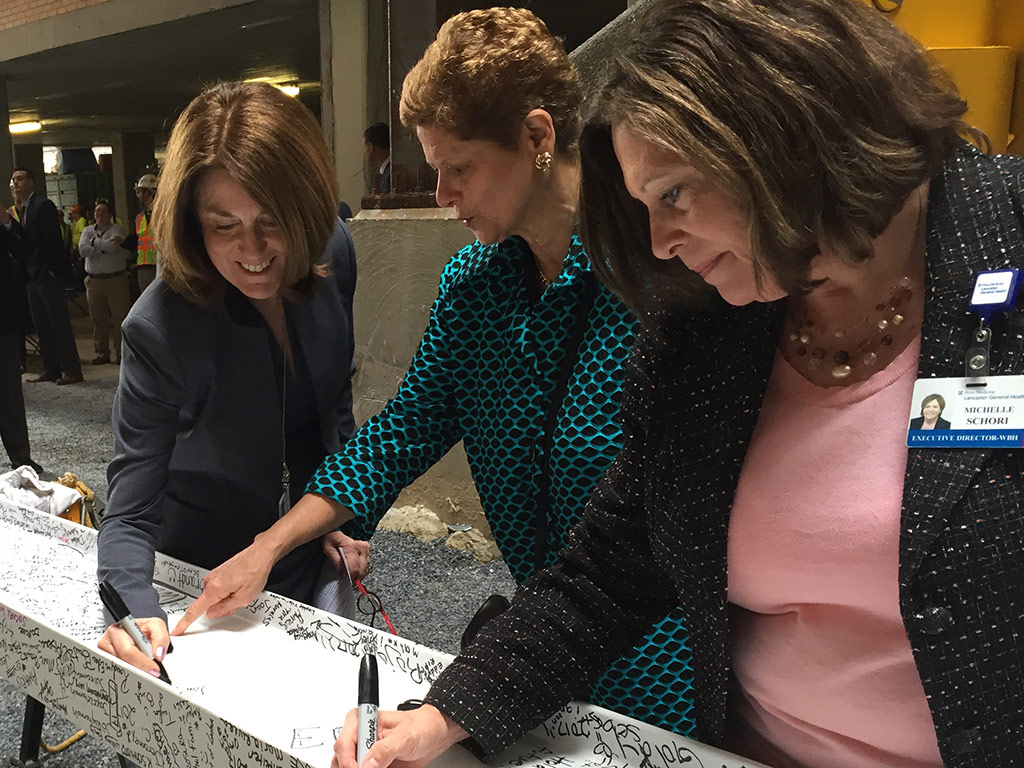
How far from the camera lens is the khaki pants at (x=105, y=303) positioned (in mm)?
8297

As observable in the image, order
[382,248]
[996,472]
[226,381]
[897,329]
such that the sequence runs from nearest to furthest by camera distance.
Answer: [996,472], [897,329], [226,381], [382,248]

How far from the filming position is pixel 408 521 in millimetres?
3896

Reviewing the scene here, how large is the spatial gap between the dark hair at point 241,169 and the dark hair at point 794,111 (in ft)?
2.32

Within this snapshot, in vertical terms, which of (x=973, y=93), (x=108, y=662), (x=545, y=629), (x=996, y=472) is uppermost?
(x=973, y=93)

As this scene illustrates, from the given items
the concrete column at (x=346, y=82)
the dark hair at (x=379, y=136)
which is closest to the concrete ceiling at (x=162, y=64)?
the concrete column at (x=346, y=82)

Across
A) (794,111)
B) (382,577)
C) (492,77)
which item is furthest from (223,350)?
(382,577)

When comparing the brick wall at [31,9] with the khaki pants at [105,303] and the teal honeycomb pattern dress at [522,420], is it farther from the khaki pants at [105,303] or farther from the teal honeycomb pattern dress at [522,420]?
the teal honeycomb pattern dress at [522,420]

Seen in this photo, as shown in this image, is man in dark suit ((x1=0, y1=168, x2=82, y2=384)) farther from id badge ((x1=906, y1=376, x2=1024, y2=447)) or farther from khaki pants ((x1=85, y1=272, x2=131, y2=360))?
id badge ((x1=906, y1=376, x2=1024, y2=447))

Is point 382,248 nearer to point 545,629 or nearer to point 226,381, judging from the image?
point 226,381

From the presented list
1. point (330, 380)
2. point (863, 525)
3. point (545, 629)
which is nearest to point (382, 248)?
point (330, 380)

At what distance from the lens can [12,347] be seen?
15.4 feet

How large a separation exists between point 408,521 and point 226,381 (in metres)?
2.61

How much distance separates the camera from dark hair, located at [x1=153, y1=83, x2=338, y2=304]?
4.13 ft

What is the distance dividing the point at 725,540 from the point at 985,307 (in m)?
0.31
